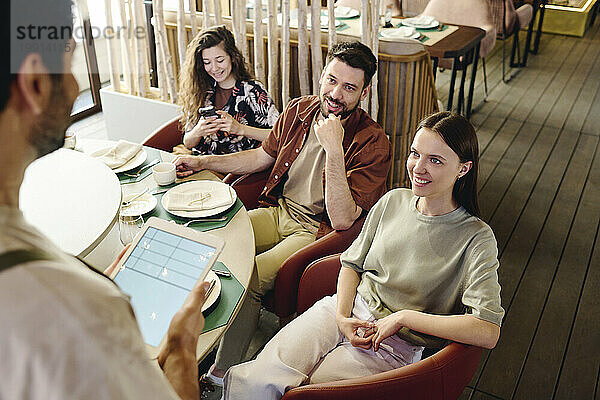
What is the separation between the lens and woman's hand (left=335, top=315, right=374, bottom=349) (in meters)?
1.66

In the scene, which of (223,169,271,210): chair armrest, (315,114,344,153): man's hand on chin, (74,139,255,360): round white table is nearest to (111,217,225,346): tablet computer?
(74,139,255,360): round white table

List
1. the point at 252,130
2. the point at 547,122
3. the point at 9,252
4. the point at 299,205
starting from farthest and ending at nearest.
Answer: the point at 547,122
the point at 252,130
the point at 299,205
the point at 9,252

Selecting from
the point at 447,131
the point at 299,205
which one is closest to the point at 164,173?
the point at 299,205

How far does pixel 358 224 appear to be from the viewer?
2.14m

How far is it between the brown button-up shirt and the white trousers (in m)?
0.55

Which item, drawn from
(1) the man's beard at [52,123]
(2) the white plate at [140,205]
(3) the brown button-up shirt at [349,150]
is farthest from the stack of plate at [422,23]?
(1) the man's beard at [52,123]

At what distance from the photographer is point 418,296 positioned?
1693 millimetres

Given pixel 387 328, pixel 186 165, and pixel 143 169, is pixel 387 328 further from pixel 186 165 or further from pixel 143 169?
pixel 143 169

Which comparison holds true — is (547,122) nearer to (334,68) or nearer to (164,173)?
(334,68)

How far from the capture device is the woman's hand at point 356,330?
1.66 m

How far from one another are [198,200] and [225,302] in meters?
0.58

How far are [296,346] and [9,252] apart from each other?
137 cm

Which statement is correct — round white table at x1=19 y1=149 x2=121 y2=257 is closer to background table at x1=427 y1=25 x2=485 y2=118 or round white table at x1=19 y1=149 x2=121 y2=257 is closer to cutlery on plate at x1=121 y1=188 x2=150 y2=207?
cutlery on plate at x1=121 y1=188 x2=150 y2=207

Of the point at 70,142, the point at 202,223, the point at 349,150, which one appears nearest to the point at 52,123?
the point at 202,223
